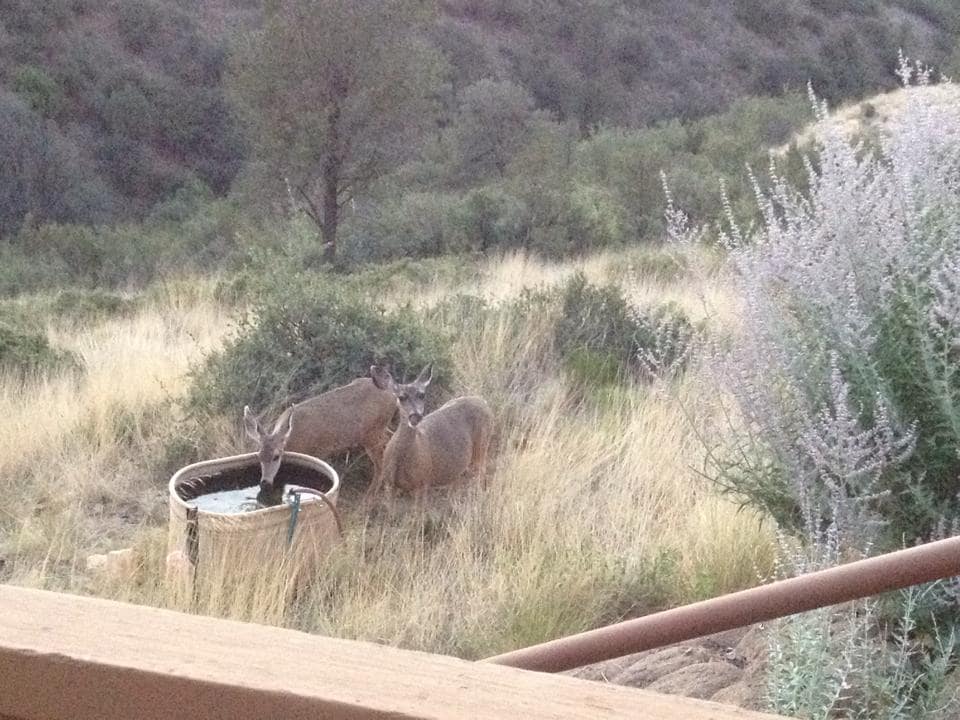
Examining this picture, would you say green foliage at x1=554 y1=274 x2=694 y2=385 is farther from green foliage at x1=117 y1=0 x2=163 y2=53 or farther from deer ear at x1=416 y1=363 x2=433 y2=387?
green foliage at x1=117 y1=0 x2=163 y2=53

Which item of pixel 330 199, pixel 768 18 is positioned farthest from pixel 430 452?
pixel 768 18

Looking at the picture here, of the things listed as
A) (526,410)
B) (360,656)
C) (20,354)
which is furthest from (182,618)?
(20,354)

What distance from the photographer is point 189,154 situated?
81.0ft

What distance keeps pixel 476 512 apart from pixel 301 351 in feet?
5.41

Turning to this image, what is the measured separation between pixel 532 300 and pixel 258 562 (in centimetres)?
365

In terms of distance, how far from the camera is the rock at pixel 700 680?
106 inches

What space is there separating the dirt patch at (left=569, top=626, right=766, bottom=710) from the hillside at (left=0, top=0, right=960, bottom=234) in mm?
20008

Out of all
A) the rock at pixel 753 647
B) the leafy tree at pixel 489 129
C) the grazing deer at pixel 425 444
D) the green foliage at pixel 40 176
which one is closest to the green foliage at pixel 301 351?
the grazing deer at pixel 425 444

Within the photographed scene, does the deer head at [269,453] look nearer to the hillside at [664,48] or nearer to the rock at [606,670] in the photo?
the rock at [606,670]

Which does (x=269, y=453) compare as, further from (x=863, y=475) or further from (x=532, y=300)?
(x=532, y=300)

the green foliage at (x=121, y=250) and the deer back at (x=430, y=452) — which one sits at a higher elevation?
the deer back at (x=430, y=452)

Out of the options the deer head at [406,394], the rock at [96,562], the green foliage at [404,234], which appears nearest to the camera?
the rock at [96,562]

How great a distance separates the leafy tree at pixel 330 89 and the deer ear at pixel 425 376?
8.27 m

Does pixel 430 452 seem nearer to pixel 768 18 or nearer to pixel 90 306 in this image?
pixel 90 306
